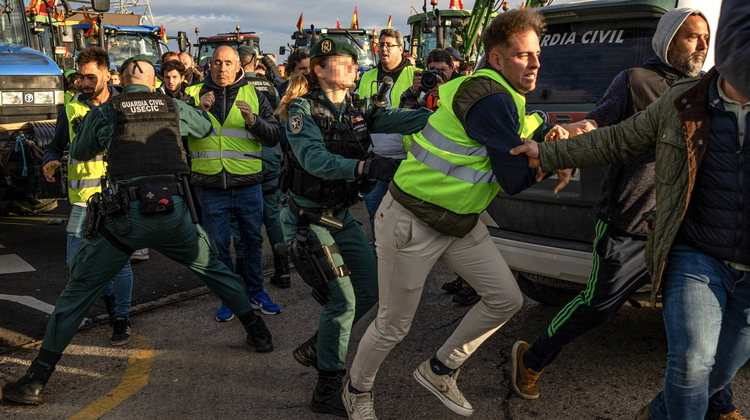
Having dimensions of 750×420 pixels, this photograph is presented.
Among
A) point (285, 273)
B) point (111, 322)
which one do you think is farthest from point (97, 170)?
point (285, 273)

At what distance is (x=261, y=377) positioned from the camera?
398 centimetres

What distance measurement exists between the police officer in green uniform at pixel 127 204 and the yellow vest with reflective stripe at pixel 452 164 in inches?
62.3

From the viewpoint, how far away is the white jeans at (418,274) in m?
3.08

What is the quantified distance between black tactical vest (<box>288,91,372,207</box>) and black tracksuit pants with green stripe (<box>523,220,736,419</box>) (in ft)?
4.06

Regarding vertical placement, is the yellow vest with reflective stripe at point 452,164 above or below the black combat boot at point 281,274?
above

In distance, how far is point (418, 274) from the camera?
3111 millimetres

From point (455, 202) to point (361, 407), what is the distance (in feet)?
3.72

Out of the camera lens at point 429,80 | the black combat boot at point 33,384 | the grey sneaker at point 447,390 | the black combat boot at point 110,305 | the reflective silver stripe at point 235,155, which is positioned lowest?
the black combat boot at point 110,305

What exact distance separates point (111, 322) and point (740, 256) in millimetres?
3945

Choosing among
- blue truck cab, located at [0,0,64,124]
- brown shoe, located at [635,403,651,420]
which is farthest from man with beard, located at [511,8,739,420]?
blue truck cab, located at [0,0,64,124]

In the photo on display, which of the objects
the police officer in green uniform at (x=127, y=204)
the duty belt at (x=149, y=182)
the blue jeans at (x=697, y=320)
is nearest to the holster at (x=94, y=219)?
the police officer in green uniform at (x=127, y=204)

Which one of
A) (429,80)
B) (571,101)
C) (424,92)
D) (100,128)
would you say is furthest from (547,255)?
(100,128)

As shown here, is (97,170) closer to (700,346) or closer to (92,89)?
(92,89)

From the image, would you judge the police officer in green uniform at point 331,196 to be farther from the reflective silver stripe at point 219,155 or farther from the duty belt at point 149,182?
the reflective silver stripe at point 219,155
